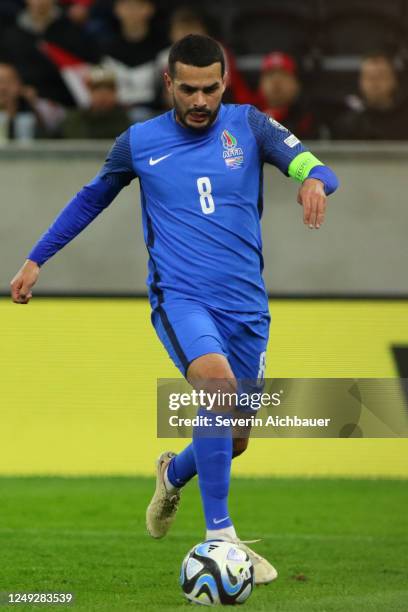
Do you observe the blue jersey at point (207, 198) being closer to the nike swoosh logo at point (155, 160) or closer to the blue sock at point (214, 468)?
the nike swoosh logo at point (155, 160)

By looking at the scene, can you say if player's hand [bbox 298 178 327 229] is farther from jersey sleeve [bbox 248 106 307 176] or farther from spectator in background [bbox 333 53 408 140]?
spectator in background [bbox 333 53 408 140]

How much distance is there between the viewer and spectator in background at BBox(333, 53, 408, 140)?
1068 cm

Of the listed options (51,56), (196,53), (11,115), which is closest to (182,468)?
(196,53)

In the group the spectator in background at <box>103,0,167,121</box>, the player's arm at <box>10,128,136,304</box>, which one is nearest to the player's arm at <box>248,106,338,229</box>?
the player's arm at <box>10,128,136,304</box>

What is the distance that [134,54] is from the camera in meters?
11.6

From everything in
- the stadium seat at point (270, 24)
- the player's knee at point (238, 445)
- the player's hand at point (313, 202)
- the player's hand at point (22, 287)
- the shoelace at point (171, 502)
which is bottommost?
the shoelace at point (171, 502)

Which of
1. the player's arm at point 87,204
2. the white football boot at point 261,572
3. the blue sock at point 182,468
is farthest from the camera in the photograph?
the blue sock at point 182,468

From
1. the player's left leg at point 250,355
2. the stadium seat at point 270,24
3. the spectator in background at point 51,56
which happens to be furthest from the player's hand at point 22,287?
the stadium seat at point 270,24

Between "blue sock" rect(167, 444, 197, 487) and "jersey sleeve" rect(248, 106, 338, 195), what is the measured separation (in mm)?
1265

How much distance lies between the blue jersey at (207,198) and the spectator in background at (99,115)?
5491 millimetres

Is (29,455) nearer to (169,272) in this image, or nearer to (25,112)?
(169,272)

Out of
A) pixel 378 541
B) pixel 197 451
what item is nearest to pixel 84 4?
pixel 378 541

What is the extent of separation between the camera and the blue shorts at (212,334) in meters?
4.90

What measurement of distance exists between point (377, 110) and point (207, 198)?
589cm
